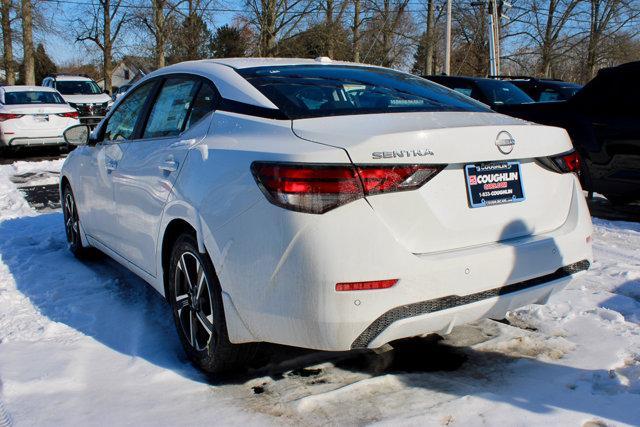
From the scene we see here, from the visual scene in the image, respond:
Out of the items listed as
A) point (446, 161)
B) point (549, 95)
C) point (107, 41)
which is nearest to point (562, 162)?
point (446, 161)

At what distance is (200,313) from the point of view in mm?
3152

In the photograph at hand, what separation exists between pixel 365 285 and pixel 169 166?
140cm

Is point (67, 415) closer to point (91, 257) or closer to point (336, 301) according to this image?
point (336, 301)

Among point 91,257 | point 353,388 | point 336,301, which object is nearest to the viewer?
point 336,301

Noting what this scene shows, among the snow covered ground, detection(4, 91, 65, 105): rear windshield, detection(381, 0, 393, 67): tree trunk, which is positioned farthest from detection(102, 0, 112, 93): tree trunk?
the snow covered ground

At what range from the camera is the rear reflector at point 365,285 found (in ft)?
8.09

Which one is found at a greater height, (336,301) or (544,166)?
(544,166)

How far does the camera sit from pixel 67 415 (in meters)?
2.76

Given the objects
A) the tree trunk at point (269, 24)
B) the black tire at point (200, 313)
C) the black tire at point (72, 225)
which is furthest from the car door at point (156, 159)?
the tree trunk at point (269, 24)

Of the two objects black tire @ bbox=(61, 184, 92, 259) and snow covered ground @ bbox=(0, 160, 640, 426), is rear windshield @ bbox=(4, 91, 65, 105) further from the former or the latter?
snow covered ground @ bbox=(0, 160, 640, 426)

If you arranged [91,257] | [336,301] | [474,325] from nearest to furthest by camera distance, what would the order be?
[336,301] < [474,325] < [91,257]

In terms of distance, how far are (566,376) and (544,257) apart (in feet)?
2.04

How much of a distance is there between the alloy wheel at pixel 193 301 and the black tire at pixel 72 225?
2223 millimetres

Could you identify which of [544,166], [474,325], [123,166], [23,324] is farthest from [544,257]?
[23,324]
